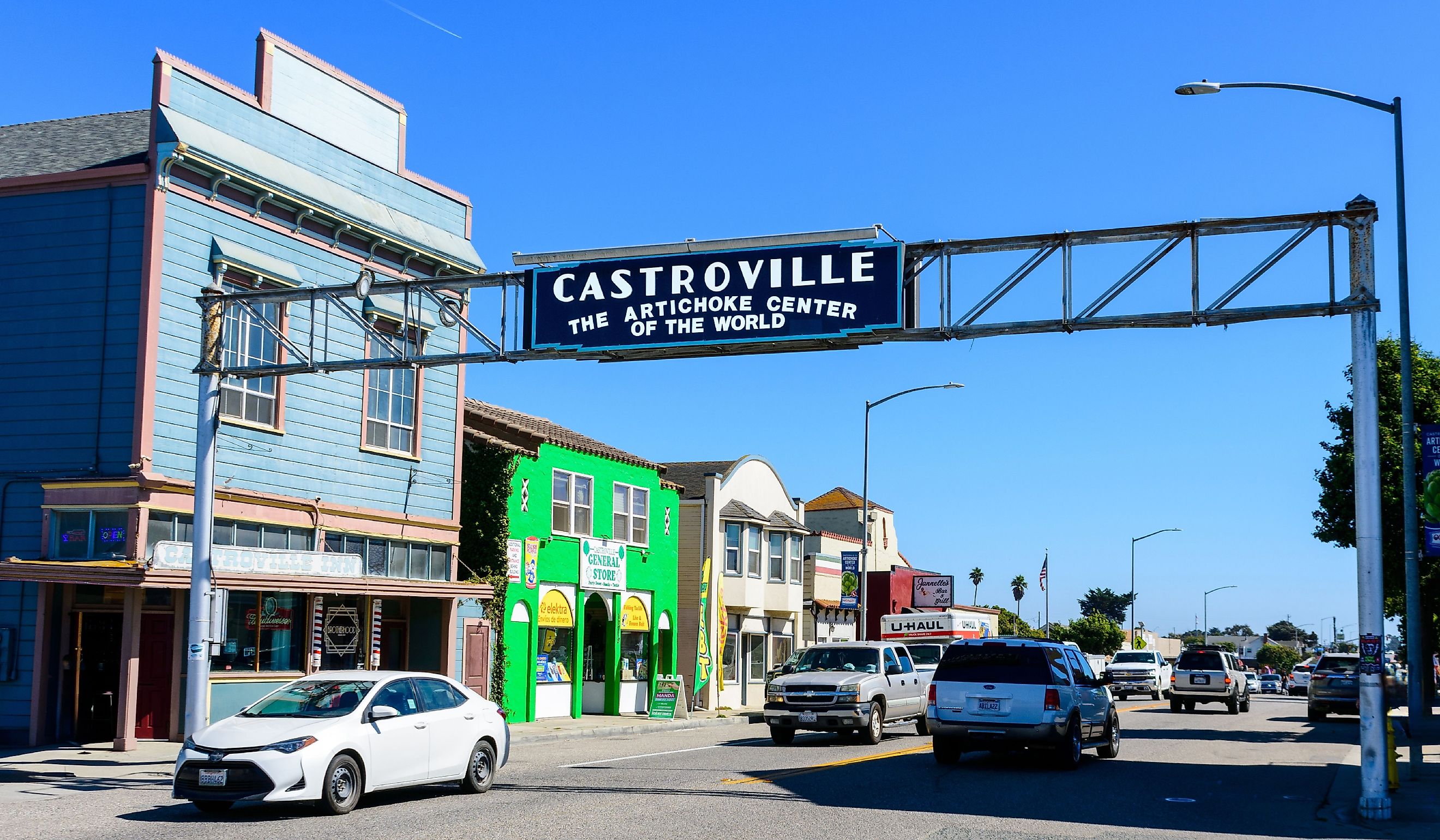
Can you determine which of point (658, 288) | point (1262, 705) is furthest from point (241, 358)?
point (1262, 705)

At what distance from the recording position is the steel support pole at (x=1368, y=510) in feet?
46.8

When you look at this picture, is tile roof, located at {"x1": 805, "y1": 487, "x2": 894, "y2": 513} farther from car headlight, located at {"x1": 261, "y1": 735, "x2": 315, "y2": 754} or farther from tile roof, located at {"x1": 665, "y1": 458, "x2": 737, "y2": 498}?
car headlight, located at {"x1": 261, "y1": 735, "x2": 315, "y2": 754}

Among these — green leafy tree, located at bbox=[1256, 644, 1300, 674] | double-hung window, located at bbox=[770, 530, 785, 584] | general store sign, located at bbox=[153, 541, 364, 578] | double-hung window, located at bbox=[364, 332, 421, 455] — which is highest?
double-hung window, located at bbox=[364, 332, 421, 455]

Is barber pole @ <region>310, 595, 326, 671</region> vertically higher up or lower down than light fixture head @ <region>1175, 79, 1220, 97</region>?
lower down

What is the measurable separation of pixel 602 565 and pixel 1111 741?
1627 cm

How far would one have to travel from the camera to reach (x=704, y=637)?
40.1 meters

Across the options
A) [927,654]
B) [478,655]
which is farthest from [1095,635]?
[478,655]

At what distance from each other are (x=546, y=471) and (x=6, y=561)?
13918 mm

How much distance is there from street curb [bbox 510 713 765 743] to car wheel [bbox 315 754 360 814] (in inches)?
400

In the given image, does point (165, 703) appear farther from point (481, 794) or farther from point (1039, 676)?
point (1039, 676)

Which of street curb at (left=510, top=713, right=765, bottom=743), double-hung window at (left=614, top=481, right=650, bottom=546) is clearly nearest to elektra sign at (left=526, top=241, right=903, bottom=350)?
street curb at (left=510, top=713, right=765, bottom=743)

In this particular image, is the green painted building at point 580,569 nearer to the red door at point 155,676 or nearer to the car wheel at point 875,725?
the car wheel at point 875,725

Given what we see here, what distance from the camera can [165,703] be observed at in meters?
21.4

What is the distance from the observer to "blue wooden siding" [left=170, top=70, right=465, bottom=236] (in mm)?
21922
